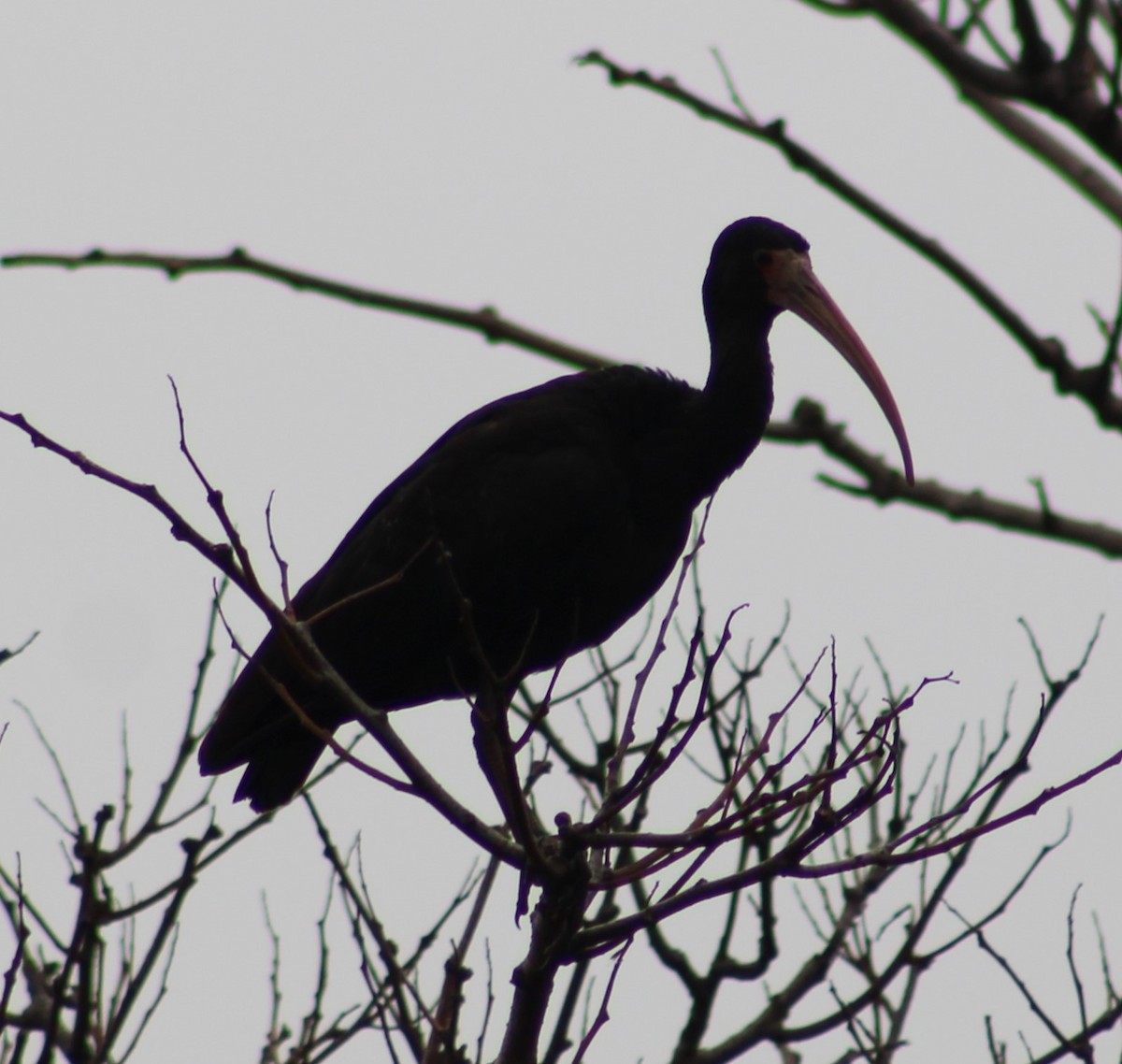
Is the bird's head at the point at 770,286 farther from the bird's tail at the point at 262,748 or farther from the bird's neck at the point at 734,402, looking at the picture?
the bird's tail at the point at 262,748

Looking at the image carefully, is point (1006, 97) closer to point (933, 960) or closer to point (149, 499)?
point (149, 499)

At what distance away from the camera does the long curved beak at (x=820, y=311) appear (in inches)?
252

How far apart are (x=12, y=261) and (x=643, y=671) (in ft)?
5.73

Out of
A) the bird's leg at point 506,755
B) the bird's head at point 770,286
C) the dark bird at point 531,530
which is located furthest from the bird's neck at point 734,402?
the bird's leg at point 506,755

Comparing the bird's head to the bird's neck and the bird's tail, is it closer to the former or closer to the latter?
the bird's neck

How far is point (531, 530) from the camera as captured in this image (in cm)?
612

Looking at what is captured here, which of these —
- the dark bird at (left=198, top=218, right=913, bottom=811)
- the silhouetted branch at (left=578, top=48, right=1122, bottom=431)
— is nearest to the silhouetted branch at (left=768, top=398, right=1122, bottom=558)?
the silhouetted branch at (left=578, top=48, right=1122, bottom=431)

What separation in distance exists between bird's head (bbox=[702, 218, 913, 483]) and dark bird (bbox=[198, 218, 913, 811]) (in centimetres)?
1

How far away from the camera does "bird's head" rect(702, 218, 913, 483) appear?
21.5ft

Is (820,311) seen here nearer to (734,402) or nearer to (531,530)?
→ (734,402)

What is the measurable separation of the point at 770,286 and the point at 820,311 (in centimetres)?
23

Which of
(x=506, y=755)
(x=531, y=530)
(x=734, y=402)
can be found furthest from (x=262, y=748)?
(x=506, y=755)

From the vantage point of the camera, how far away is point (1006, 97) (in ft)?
10.2

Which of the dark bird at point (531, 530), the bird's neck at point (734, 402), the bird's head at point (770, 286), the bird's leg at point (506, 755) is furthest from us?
the bird's head at point (770, 286)
